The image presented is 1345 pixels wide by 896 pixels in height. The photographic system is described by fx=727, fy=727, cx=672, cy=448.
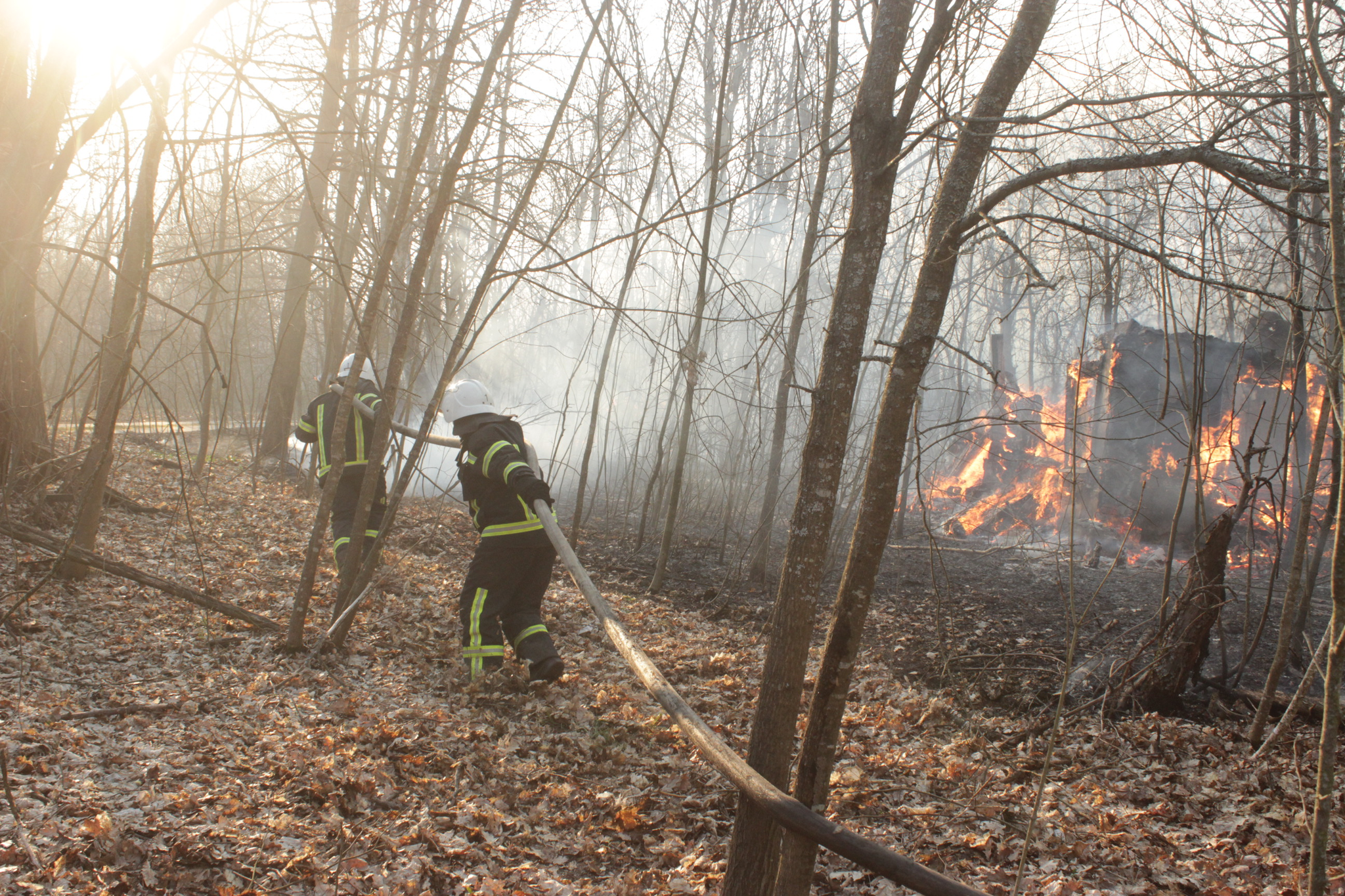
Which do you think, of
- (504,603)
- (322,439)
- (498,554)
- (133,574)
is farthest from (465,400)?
(133,574)

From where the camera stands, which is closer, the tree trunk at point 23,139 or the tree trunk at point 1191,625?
the tree trunk at point 23,139

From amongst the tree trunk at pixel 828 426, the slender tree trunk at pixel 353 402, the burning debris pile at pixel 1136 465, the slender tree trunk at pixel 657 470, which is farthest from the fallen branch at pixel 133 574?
the burning debris pile at pixel 1136 465

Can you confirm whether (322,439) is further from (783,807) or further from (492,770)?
(783,807)

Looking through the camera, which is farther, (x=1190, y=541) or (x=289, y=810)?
(x=1190, y=541)

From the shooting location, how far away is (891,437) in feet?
7.39

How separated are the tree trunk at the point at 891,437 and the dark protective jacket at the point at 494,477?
2.68 metres

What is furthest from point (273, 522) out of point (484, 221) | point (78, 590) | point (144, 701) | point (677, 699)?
point (484, 221)

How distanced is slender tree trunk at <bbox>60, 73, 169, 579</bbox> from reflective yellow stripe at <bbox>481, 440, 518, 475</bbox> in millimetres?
1884

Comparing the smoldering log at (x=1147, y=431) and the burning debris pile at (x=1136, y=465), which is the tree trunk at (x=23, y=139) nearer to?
the burning debris pile at (x=1136, y=465)

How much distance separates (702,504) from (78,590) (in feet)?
36.0

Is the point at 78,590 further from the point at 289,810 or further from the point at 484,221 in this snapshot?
the point at 484,221

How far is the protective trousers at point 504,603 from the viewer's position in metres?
4.54

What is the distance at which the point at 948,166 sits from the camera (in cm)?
237

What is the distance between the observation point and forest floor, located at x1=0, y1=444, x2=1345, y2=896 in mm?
2670
